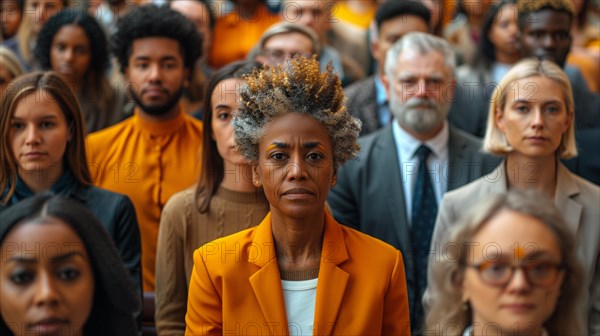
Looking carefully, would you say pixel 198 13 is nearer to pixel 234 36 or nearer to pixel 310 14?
pixel 234 36

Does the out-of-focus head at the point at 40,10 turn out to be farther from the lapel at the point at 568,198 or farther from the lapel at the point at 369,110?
the lapel at the point at 568,198

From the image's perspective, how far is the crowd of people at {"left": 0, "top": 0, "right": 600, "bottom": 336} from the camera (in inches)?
129

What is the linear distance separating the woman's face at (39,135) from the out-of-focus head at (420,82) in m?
1.96

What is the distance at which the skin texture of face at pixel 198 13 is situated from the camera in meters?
6.98

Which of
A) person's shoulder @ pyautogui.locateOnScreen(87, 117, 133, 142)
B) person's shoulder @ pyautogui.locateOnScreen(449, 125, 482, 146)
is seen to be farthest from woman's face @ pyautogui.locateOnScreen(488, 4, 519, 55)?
person's shoulder @ pyautogui.locateOnScreen(87, 117, 133, 142)

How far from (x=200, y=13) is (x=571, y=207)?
11.1 ft

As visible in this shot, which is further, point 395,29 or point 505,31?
point 505,31

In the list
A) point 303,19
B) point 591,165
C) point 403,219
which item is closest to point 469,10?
point 303,19

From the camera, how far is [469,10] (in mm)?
7977

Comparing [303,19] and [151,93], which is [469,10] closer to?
[303,19]

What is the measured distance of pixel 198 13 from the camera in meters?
7.03

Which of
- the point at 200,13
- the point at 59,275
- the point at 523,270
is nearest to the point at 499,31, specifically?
the point at 200,13

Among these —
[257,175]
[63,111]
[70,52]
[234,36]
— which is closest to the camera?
[257,175]

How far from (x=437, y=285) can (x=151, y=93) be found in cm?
281
